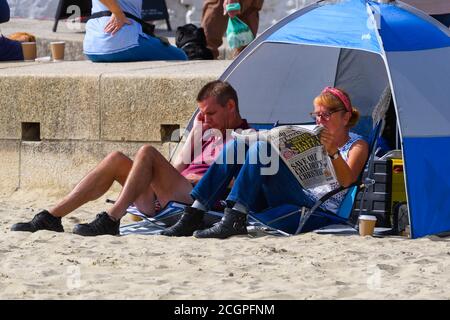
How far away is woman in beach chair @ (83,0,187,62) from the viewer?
947 cm

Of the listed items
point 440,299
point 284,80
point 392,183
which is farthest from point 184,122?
point 440,299

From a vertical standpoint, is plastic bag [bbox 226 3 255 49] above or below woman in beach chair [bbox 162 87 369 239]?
above

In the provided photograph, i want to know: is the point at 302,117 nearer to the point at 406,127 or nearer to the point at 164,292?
the point at 406,127

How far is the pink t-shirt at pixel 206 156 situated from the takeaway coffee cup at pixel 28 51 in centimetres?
331

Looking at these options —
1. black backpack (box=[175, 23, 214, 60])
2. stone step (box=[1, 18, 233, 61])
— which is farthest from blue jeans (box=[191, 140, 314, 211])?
stone step (box=[1, 18, 233, 61])

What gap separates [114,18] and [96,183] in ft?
7.59

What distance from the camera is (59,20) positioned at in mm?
13922

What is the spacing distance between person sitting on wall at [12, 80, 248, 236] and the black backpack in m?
2.85

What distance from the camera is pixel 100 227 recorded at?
7.23m

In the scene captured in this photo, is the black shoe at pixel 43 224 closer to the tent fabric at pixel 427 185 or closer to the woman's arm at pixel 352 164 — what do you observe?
the woman's arm at pixel 352 164

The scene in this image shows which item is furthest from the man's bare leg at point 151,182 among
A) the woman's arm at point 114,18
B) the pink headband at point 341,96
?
the woman's arm at point 114,18

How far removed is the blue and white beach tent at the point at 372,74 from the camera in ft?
23.6

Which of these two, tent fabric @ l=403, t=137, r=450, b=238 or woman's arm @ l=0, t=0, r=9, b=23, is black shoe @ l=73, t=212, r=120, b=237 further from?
woman's arm @ l=0, t=0, r=9, b=23

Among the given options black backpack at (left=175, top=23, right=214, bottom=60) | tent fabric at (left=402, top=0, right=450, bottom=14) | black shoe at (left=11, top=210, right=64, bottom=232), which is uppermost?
tent fabric at (left=402, top=0, right=450, bottom=14)
